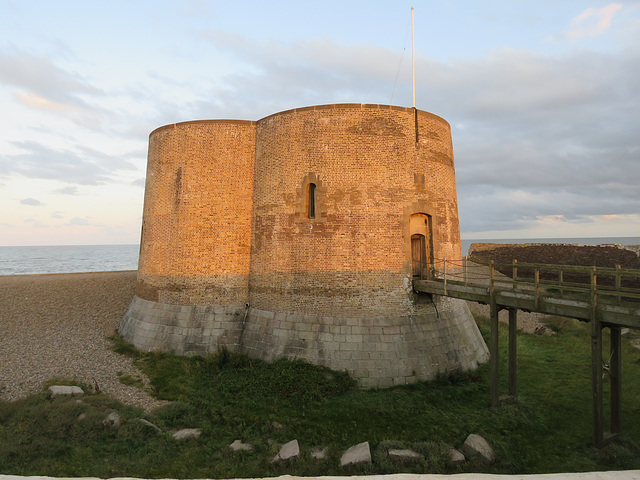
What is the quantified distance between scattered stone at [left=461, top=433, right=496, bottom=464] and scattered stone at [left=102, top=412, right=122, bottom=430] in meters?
8.58

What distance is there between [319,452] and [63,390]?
8610 mm

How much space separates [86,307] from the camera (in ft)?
69.7

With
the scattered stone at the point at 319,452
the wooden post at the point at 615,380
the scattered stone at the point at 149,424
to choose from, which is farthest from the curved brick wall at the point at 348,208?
the wooden post at the point at 615,380

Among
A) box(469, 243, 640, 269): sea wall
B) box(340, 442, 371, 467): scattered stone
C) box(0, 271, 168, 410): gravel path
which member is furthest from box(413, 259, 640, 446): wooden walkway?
box(469, 243, 640, 269): sea wall

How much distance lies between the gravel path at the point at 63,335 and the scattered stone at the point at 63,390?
0.87 metres

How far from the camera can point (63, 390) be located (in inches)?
461

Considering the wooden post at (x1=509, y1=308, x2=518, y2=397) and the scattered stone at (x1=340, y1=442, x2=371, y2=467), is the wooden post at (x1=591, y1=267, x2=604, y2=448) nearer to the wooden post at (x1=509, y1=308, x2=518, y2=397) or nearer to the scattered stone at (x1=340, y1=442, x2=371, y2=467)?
the wooden post at (x1=509, y1=308, x2=518, y2=397)

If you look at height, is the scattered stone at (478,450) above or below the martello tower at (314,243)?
below

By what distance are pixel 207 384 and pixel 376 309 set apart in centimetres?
638

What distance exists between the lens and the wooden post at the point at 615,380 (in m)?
9.23

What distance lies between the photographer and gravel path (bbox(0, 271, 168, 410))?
12953 millimetres

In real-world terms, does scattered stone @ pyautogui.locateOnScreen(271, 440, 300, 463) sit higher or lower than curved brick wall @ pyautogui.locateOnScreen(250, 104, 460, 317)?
lower

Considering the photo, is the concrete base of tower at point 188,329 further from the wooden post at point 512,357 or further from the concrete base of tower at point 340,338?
the wooden post at point 512,357

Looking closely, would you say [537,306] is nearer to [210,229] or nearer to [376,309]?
[376,309]
